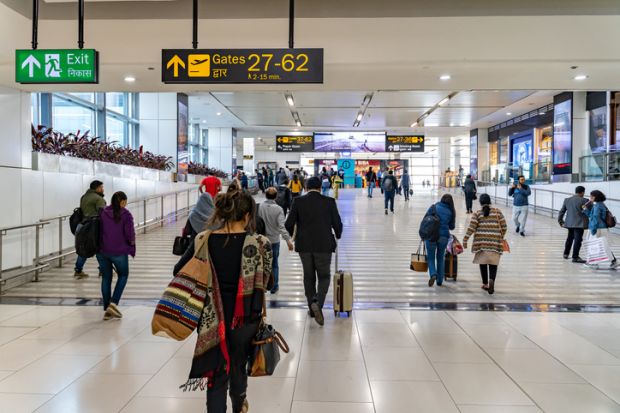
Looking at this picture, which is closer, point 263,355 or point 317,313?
point 263,355

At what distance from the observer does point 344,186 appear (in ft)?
155

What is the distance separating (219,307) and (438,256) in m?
6.07

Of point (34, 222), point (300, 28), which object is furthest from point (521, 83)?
point (34, 222)

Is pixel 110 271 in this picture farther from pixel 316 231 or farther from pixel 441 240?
pixel 441 240

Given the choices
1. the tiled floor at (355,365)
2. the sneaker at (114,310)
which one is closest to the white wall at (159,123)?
the tiled floor at (355,365)

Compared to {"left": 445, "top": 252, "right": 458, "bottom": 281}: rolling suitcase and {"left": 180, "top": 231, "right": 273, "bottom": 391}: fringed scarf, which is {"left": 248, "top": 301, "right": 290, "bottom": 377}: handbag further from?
{"left": 445, "top": 252, "right": 458, "bottom": 281}: rolling suitcase

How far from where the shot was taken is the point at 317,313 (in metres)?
5.85

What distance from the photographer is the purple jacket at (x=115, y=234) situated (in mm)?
5996

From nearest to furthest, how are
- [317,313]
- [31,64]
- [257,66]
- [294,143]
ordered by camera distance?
1. [317,313]
2. [257,66]
3. [31,64]
4. [294,143]

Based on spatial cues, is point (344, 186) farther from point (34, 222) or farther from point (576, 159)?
point (34, 222)

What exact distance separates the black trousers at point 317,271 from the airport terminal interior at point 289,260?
0.09 feet

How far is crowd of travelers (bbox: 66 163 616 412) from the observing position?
279cm

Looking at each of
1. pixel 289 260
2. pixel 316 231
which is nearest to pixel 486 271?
pixel 316 231

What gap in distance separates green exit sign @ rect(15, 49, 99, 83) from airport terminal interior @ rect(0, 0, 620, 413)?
0.08ft
